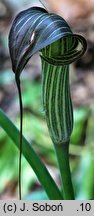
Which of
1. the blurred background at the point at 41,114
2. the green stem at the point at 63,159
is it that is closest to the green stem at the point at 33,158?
the green stem at the point at 63,159

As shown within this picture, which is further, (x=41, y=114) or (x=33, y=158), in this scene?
(x=41, y=114)

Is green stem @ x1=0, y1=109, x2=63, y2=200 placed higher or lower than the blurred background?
higher

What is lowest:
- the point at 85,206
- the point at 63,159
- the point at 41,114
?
the point at 41,114

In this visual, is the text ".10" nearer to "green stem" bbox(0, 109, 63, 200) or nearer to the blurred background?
"green stem" bbox(0, 109, 63, 200)

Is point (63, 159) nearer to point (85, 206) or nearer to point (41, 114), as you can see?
point (85, 206)

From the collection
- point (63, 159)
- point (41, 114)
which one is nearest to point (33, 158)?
point (63, 159)

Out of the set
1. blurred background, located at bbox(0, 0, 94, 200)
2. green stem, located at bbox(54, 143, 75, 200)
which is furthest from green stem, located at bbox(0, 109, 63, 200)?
blurred background, located at bbox(0, 0, 94, 200)

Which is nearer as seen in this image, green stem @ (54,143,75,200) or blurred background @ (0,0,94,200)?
green stem @ (54,143,75,200)
